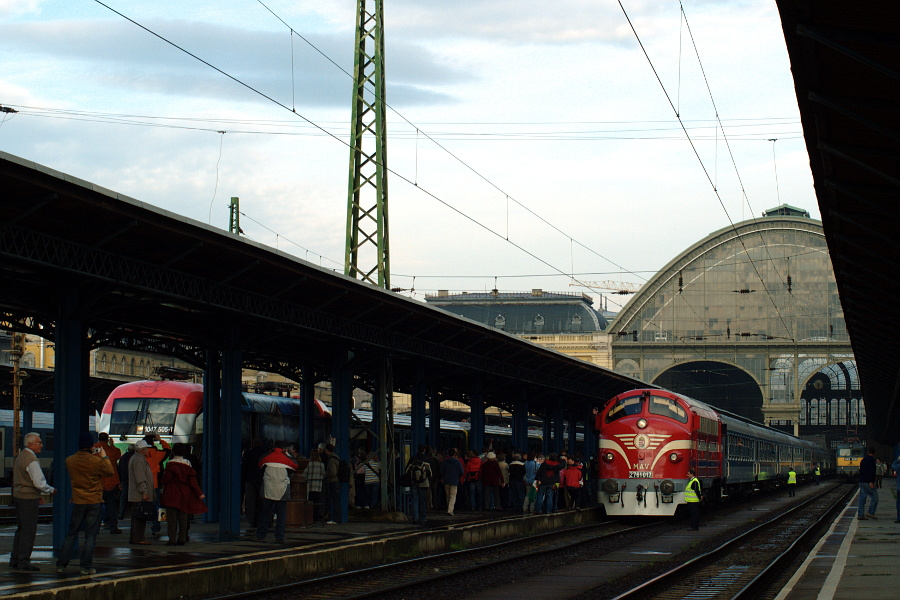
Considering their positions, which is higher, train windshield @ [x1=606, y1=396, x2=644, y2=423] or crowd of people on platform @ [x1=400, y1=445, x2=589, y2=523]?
train windshield @ [x1=606, y1=396, x2=644, y2=423]

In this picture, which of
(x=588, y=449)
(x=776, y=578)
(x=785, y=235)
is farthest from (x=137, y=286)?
(x=785, y=235)

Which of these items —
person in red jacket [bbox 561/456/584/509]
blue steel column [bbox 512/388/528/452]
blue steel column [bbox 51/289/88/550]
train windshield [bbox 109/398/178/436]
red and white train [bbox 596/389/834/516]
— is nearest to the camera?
blue steel column [bbox 51/289/88/550]

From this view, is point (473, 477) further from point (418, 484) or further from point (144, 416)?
point (144, 416)

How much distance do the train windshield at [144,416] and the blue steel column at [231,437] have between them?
11456mm

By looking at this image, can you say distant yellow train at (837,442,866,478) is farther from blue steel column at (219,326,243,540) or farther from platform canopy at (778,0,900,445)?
blue steel column at (219,326,243,540)

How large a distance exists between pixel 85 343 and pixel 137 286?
448cm

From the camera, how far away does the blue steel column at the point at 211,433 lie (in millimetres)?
24641

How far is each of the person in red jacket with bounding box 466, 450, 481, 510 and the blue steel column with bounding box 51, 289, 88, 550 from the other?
53.0 ft

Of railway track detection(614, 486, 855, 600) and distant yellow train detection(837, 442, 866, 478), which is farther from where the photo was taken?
distant yellow train detection(837, 442, 866, 478)

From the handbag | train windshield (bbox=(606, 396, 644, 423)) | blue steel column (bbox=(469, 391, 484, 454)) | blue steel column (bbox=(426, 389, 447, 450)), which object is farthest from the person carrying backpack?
blue steel column (bbox=(426, 389, 447, 450))

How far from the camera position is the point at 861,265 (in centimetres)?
2148

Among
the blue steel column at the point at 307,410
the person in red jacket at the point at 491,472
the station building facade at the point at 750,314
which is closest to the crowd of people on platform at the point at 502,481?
the person in red jacket at the point at 491,472

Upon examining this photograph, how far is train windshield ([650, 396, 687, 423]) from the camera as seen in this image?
29172 millimetres

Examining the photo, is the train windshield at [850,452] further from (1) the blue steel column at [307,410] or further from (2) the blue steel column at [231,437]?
(2) the blue steel column at [231,437]
